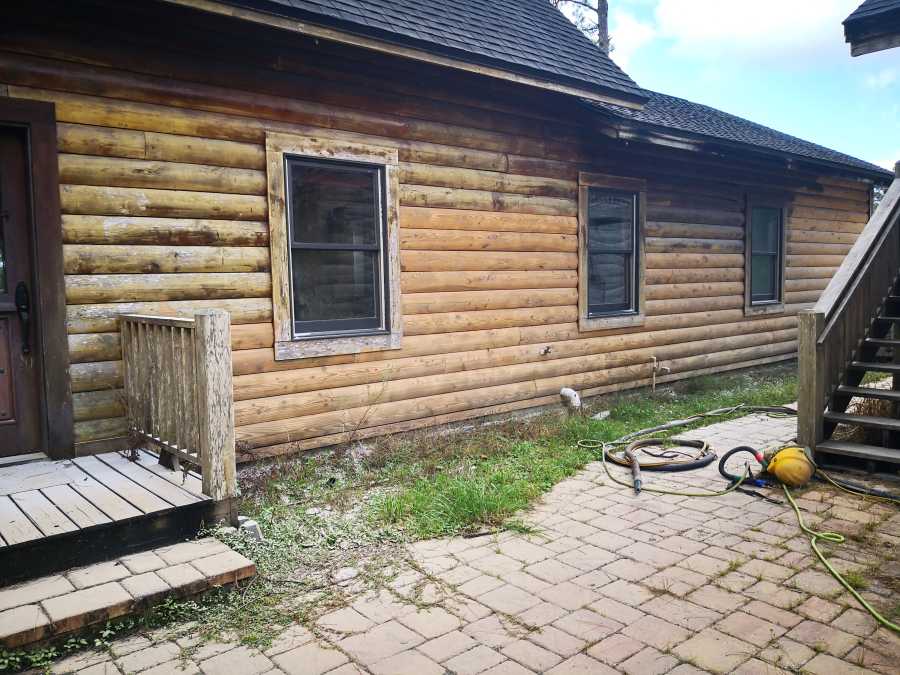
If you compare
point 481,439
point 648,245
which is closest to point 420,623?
point 481,439

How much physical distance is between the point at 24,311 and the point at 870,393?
20.9 feet

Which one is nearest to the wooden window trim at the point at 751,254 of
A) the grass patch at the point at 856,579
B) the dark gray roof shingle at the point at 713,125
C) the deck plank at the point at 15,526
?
the dark gray roof shingle at the point at 713,125

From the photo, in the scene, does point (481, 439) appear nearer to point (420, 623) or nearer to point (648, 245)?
point (420, 623)

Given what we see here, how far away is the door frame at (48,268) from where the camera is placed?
425 centimetres

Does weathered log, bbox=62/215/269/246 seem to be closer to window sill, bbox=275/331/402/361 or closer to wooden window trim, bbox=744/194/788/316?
window sill, bbox=275/331/402/361

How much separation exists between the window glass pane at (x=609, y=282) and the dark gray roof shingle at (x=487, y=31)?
6.64 feet

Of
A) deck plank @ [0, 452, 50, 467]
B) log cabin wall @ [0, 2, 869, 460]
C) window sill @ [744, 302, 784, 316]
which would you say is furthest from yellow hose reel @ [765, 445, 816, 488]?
window sill @ [744, 302, 784, 316]

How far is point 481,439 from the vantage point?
246 inches

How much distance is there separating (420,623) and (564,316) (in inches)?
195

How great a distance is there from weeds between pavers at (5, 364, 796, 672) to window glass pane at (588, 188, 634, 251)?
6.99 ft

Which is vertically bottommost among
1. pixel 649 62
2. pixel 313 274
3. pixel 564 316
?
pixel 564 316

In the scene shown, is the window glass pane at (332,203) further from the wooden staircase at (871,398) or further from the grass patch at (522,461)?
the wooden staircase at (871,398)

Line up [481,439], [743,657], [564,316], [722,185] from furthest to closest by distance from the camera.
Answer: [722,185] → [564,316] → [481,439] → [743,657]

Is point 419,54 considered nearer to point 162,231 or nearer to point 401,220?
point 401,220
